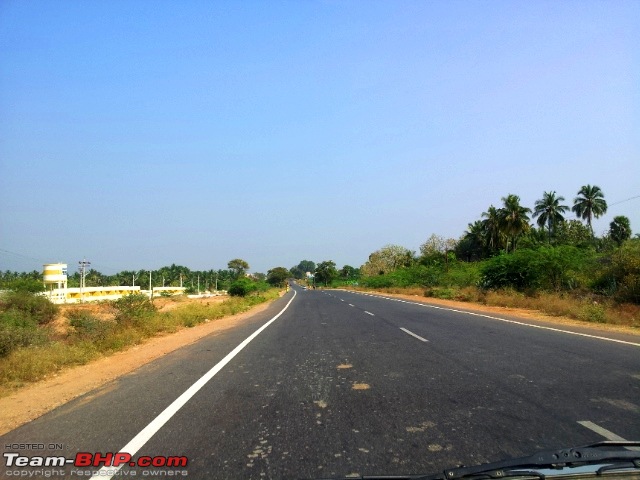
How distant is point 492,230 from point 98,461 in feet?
220

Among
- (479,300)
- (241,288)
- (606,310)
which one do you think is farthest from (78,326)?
(241,288)

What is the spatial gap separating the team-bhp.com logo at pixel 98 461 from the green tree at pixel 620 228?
238ft

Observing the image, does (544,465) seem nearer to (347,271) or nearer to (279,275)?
(347,271)

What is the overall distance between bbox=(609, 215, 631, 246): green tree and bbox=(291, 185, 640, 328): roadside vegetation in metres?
0.12

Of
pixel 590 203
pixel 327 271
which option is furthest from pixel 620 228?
pixel 327 271

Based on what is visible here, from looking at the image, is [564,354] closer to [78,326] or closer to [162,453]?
[162,453]

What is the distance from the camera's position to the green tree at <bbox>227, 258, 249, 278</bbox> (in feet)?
465

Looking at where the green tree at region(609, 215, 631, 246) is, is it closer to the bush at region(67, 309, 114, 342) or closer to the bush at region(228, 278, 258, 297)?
the bush at region(228, 278, 258, 297)

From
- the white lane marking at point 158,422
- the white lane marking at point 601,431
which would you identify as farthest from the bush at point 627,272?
the white lane marking at point 158,422

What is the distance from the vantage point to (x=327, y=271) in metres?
138

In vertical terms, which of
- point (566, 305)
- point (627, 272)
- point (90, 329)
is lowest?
point (90, 329)

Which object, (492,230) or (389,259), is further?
(389,259)

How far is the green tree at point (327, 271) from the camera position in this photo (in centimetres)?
13738

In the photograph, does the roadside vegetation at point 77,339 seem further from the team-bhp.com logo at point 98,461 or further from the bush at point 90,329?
the team-bhp.com logo at point 98,461
